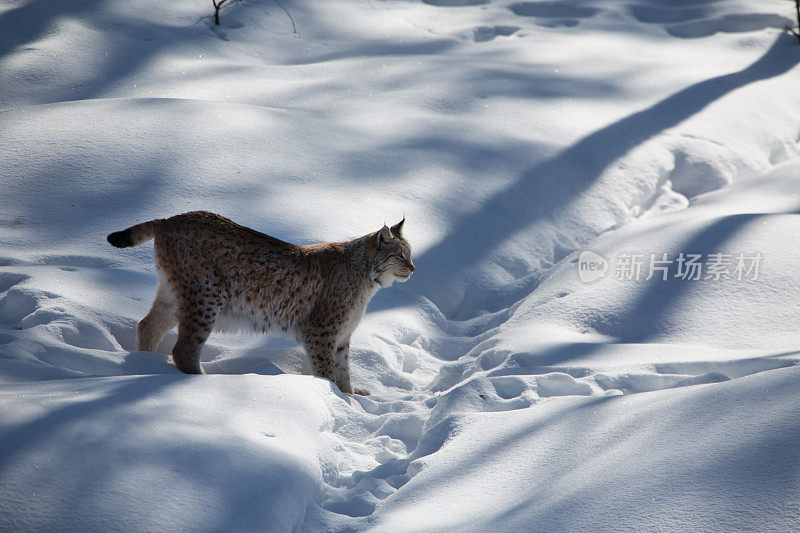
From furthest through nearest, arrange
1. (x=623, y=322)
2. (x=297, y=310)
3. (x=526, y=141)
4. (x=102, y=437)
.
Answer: (x=526, y=141) < (x=623, y=322) < (x=297, y=310) < (x=102, y=437)

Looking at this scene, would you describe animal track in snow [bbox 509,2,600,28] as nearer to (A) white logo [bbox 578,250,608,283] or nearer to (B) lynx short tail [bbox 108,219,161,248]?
(A) white logo [bbox 578,250,608,283]

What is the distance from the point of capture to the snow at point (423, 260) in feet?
9.10

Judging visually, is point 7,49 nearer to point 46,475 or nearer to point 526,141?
point 526,141

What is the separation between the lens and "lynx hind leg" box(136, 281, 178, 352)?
427 cm

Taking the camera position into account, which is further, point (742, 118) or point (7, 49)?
point (742, 118)

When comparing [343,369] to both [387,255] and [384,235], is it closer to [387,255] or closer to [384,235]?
[387,255]

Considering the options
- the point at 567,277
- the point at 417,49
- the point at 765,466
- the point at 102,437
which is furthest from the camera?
the point at 417,49

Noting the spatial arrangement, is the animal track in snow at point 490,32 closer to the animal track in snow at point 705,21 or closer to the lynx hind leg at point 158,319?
the animal track in snow at point 705,21

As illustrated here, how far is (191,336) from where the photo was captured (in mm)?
4184

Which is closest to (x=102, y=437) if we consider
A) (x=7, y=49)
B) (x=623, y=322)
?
(x=623, y=322)

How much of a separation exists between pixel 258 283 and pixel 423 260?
1629mm

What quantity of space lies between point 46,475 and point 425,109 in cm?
599

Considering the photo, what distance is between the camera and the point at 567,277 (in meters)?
5.69

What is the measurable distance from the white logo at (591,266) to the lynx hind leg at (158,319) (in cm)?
312
